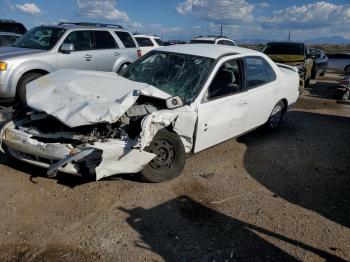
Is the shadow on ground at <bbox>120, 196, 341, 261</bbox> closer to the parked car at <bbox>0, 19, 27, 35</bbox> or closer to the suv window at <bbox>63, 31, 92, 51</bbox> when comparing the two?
the suv window at <bbox>63, 31, 92, 51</bbox>

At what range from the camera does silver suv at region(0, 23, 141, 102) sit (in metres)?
7.43

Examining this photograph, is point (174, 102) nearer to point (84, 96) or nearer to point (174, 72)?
point (174, 72)

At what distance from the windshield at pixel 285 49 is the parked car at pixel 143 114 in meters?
7.62

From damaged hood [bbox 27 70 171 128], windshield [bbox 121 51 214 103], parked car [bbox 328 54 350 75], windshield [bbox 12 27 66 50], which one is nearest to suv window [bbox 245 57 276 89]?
windshield [bbox 121 51 214 103]

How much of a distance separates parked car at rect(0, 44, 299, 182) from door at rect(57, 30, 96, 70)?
290 centimetres

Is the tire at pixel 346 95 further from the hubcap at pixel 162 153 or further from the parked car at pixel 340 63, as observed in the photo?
the parked car at pixel 340 63

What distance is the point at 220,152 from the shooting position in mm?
5895

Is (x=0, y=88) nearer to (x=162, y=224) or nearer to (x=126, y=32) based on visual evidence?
(x=126, y=32)

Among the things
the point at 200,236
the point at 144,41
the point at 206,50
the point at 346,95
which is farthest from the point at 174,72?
the point at 144,41

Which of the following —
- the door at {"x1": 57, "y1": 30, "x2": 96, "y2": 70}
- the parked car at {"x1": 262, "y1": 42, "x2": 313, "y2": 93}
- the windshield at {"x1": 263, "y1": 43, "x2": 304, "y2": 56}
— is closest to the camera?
the door at {"x1": 57, "y1": 30, "x2": 96, "y2": 70}

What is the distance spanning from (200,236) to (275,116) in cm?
388

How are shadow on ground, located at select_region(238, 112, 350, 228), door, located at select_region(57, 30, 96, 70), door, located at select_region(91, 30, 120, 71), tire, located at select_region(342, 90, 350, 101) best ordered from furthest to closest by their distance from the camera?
tire, located at select_region(342, 90, 350, 101)
door, located at select_region(91, 30, 120, 71)
door, located at select_region(57, 30, 96, 70)
shadow on ground, located at select_region(238, 112, 350, 228)

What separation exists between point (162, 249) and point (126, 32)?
788 cm

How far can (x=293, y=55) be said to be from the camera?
12.6m
